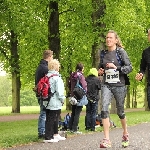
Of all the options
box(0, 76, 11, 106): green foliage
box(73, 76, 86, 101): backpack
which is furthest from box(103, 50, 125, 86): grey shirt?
box(0, 76, 11, 106): green foliage

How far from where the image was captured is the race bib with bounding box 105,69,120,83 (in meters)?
9.47

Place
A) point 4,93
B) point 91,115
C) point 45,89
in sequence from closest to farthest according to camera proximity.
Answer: point 45,89
point 91,115
point 4,93

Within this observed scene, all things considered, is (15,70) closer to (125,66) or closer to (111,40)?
(111,40)

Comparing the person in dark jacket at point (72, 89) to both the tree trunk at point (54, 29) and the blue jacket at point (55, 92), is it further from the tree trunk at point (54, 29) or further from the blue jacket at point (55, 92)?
the tree trunk at point (54, 29)

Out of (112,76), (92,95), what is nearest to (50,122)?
(112,76)

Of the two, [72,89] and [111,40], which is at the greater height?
[111,40]

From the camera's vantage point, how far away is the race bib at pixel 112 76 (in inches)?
373

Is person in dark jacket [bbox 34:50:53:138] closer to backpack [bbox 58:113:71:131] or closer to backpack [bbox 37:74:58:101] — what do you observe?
backpack [bbox 37:74:58:101]

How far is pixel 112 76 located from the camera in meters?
9.49

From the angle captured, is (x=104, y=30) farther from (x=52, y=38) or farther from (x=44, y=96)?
(x=44, y=96)

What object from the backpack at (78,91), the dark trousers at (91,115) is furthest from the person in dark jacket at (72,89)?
the dark trousers at (91,115)

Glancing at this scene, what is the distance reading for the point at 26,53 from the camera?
1538 inches

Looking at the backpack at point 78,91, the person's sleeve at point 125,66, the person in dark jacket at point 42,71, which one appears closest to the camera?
the person's sleeve at point 125,66

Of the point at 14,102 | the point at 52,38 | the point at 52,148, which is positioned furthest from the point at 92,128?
the point at 14,102
